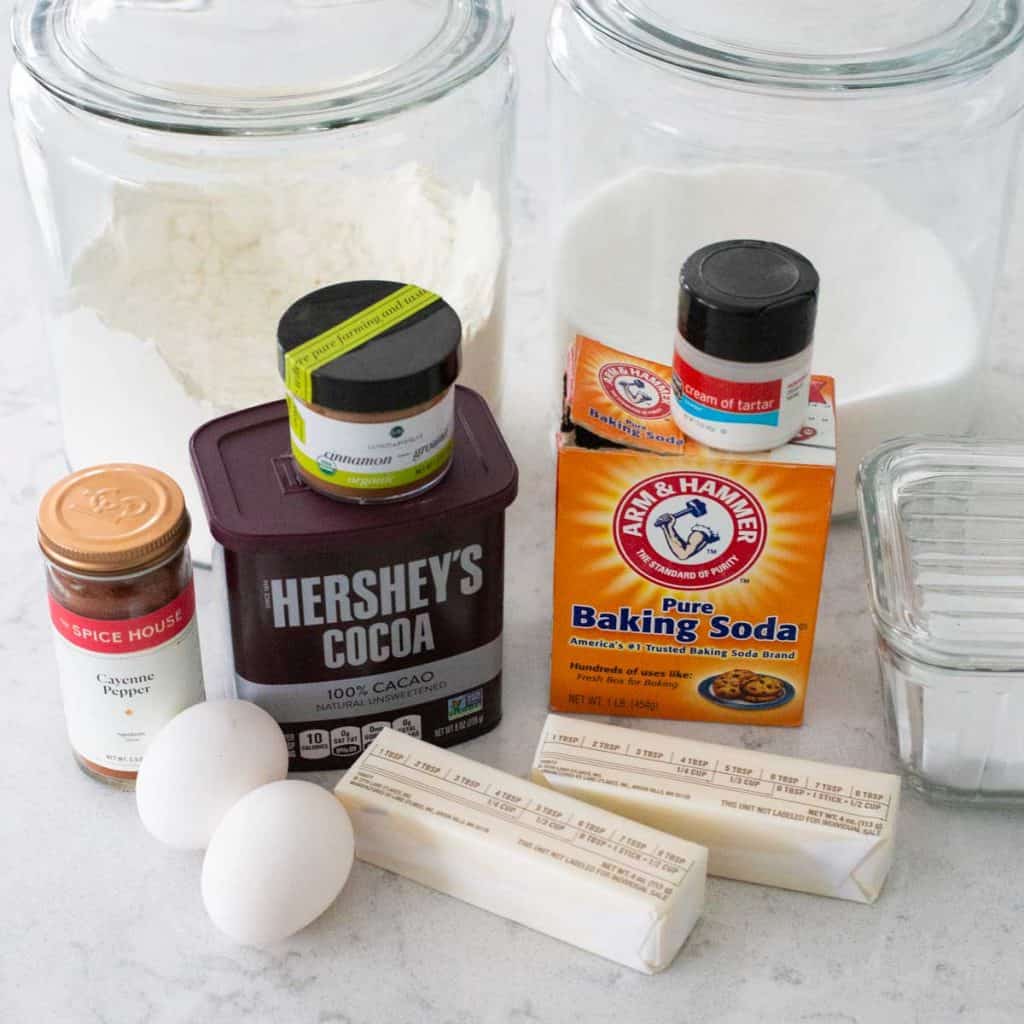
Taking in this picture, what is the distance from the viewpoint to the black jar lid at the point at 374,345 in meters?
0.97

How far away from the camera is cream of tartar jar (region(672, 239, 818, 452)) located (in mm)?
981

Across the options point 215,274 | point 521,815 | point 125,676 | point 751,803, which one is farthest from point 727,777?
point 215,274

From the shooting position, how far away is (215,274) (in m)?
1.18

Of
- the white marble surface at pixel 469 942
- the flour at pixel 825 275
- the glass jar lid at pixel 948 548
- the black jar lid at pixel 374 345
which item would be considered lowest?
the white marble surface at pixel 469 942

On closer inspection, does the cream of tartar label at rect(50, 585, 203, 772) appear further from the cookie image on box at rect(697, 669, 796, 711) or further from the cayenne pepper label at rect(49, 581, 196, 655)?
the cookie image on box at rect(697, 669, 796, 711)

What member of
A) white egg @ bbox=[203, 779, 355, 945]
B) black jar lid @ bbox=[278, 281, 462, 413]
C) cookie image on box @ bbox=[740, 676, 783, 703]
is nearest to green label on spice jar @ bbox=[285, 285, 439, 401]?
black jar lid @ bbox=[278, 281, 462, 413]

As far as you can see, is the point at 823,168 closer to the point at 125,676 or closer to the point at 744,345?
the point at 744,345

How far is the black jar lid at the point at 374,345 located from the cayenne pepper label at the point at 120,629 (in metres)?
0.17

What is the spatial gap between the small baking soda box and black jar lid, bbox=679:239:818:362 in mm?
81

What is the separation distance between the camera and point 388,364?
3.23ft

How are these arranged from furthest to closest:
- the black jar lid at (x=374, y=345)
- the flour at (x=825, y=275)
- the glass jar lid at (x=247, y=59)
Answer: the flour at (x=825, y=275)
the glass jar lid at (x=247, y=59)
the black jar lid at (x=374, y=345)

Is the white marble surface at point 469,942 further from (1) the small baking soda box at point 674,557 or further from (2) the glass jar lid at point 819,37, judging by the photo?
(2) the glass jar lid at point 819,37

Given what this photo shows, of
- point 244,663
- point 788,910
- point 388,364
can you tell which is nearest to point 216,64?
point 388,364

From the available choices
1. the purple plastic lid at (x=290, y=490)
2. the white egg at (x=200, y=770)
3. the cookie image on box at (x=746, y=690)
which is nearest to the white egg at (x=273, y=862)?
the white egg at (x=200, y=770)
